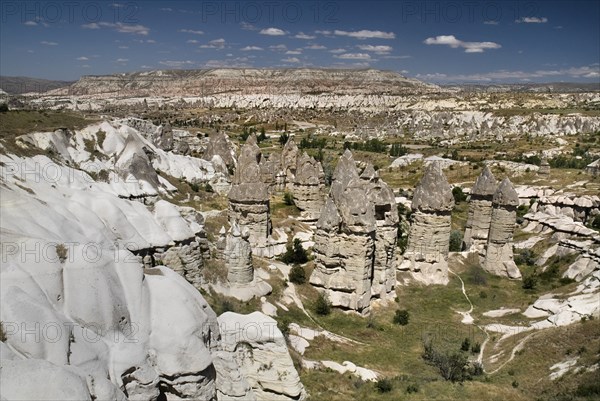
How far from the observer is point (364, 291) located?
74.3 feet

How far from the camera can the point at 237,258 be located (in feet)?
65.9

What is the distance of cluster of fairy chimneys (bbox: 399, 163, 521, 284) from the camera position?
1070 inches

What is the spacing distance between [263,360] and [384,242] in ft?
43.0

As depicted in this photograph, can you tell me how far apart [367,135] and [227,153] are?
5515 centimetres

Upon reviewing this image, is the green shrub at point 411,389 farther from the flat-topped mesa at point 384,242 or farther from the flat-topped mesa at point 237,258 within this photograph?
the flat-topped mesa at point 384,242

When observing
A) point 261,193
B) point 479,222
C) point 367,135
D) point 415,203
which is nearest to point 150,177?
point 261,193

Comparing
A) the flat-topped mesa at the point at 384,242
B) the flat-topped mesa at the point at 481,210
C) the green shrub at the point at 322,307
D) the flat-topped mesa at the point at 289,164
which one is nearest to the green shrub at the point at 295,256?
the flat-topped mesa at the point at 384,242

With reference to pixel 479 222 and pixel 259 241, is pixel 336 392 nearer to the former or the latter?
pixel 259 241

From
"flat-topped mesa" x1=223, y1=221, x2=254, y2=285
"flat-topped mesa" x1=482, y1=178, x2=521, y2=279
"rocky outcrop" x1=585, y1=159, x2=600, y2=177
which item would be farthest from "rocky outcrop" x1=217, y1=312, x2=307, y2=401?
"rocky outcrop" x1=585, y1=159, x2=600, y2=177

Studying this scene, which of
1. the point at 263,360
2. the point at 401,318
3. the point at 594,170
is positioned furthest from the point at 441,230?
the point at 594,170

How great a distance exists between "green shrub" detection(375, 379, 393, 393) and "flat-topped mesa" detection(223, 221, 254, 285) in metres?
7.45

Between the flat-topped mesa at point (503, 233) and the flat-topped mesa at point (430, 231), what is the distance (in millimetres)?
3900

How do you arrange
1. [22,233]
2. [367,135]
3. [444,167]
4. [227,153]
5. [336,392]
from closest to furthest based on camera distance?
[22,233] → [336,392] → [227,153] → [444,167] → [367,135]

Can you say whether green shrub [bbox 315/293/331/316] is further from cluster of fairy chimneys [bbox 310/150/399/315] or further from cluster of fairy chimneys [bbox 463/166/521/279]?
cluster of fairy chimneys [bbox 463/166/521/279]
